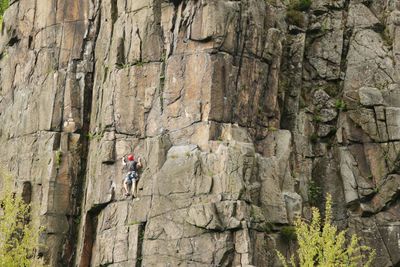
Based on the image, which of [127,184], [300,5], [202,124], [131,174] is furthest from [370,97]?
[127,184]

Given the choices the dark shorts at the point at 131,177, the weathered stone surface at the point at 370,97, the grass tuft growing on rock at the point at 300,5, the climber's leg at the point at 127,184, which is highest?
the grass tuft growing on rock at the point at 300,5

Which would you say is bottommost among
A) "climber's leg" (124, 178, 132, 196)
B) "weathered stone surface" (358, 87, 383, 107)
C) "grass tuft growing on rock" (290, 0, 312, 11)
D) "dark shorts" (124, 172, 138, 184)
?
"climber's leg" (124, 178, 132, 196)

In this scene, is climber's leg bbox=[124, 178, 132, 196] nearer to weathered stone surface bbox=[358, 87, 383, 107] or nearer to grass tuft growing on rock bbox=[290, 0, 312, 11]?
weathered stone surface bbox=[358, 87, 383, 107]

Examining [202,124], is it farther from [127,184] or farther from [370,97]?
[370,97]

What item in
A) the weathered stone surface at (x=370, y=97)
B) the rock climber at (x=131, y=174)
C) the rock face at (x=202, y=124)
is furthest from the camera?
the weathered stone surface at (x=370, y=97)

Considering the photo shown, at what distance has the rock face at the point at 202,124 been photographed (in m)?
38.5

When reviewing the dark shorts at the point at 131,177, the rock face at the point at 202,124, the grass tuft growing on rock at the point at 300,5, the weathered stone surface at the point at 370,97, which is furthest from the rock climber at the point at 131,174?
the grass tuft growing on rock at the point at 300,5

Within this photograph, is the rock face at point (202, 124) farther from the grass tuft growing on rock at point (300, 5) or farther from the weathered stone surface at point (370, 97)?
the grass tuft growing on rock at point (300, 5)

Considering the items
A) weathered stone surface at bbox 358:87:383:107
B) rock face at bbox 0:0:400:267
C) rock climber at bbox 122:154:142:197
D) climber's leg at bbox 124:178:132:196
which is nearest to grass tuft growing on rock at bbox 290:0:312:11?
rock face at bbox 0:0:400:267

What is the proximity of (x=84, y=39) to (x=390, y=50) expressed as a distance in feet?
59.4

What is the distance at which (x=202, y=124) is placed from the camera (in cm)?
3991

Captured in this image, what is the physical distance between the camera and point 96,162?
43.2 m

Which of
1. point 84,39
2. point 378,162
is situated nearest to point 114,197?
point 84,39

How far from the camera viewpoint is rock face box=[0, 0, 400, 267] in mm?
38531
